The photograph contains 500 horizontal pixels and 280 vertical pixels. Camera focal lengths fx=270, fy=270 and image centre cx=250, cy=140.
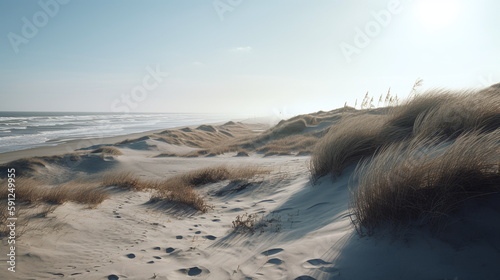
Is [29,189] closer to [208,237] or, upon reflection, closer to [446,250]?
[208,237]

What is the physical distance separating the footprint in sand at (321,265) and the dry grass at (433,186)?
0.49 meters

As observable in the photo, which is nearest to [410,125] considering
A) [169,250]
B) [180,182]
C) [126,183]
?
[169,250]

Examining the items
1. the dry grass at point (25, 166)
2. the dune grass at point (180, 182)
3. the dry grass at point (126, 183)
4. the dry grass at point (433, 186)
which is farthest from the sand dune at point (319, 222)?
the dry grass at point (25, 166)

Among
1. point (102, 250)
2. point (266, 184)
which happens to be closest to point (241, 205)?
point (266, 184)

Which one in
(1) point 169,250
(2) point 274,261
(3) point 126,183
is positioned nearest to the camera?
(2) point 274,261

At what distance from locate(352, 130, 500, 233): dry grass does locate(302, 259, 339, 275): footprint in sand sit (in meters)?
0.49

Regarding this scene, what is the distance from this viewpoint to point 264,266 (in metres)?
2.34

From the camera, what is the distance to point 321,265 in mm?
2145

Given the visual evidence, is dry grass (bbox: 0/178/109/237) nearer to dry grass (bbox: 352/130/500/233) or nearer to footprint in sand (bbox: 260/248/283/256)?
footprint in sand (bbox: 260/248/283/256)

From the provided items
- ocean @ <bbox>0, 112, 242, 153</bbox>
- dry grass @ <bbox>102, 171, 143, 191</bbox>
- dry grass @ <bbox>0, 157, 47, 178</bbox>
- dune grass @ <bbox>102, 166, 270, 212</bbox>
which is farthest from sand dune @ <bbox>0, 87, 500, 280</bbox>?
ocean @ <bbox>0, 112, 242, 153</bbox>

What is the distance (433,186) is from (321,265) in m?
1.11

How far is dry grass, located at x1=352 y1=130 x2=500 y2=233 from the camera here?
2.10m

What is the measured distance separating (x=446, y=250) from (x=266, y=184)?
4235 millimetres

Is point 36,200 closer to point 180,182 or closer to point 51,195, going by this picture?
point 51,195
